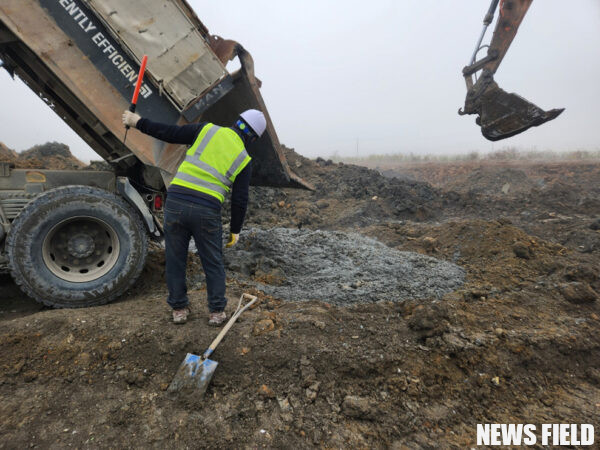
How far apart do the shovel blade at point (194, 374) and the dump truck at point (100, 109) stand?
1373 mm

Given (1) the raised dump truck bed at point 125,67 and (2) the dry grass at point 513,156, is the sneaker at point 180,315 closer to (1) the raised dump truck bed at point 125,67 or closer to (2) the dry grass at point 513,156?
(1) the raised dump truck bed at point 125,67

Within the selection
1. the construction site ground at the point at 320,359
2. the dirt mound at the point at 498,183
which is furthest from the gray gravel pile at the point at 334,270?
the dirt mound at the point at 498,183

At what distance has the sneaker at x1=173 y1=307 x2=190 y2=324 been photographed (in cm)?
286

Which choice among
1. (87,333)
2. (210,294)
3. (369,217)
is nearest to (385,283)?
(210,294)

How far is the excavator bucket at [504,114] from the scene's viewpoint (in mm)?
5645

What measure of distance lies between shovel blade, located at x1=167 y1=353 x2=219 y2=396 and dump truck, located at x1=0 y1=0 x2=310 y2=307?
4.50 feet

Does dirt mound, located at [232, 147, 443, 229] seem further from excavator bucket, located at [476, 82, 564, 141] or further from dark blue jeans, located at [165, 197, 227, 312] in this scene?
dark blue jeans, located at [165, 197, 227, 312]

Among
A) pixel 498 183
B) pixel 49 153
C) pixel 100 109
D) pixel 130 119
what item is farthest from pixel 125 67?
pixel 498 183

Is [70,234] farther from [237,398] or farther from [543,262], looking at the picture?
[543,262]

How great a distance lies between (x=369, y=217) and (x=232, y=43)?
18.5 ft

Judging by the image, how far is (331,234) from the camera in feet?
→ 20.2

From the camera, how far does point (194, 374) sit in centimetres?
234

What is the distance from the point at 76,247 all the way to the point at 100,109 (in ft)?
4.47

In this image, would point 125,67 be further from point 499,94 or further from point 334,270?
point 499,94
